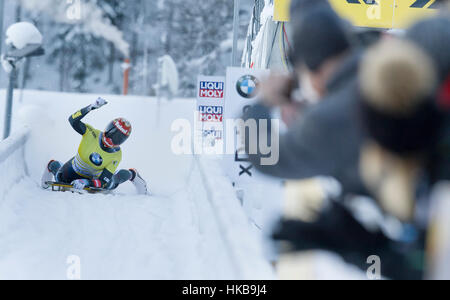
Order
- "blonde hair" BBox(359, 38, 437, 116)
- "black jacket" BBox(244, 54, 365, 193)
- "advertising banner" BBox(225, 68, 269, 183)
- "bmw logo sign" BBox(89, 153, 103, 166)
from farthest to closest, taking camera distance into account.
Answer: "bmw logo sign" BBox(89, 153, 103, 166), "advertising banner" BBox(225, 68, 269, 183), "black jacket" BBox(244, 54, 365, 193), "blonde hair" BBox(359, 38, 437, 116)

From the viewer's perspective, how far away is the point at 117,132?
5973 millimetres

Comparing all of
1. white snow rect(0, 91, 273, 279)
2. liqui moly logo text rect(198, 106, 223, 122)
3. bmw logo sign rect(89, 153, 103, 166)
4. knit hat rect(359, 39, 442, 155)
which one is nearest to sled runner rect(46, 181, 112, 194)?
white snow rect(0, 91, 273, 279)

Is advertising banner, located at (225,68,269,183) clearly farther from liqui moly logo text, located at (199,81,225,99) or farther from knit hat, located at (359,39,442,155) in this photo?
knit hat, located at (359,39,442,155)

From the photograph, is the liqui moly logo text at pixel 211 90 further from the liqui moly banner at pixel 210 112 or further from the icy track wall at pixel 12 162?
the icy track wall at pixel 12 162

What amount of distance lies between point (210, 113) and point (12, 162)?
2.26 metres

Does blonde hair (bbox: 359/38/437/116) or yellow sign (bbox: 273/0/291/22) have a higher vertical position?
yellow sign (bbox: 273/0/291/22)

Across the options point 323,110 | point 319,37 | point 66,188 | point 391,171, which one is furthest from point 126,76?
point 391,171

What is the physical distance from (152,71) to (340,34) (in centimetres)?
1953

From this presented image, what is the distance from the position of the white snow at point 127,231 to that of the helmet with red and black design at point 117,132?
89 centimetres

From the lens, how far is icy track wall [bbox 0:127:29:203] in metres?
5.03

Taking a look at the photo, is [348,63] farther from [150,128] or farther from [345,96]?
[150,128]

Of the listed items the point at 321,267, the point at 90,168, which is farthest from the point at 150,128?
the point at 321,267

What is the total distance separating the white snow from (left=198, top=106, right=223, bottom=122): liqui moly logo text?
0.63m

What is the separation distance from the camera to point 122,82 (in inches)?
803
